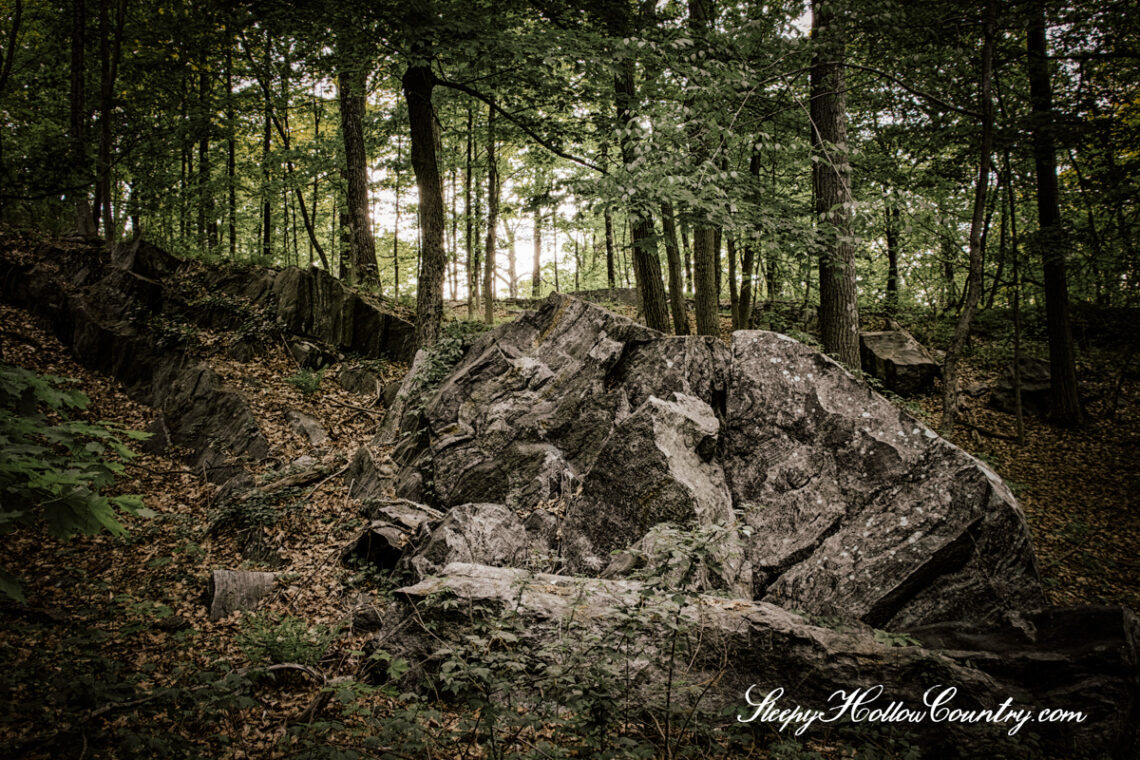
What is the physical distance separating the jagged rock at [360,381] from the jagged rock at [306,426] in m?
1.36

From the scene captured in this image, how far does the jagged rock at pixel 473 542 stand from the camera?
593 centimetres

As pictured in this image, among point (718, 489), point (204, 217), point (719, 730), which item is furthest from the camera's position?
point (204, 217)

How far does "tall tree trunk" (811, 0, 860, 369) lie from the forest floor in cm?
384

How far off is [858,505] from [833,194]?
18.5 ft

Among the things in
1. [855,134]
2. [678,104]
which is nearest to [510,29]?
[678,104]

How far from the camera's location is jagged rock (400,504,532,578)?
593cm

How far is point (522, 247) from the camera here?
31750 millimetres

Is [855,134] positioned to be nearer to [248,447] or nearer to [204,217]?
[248,447]

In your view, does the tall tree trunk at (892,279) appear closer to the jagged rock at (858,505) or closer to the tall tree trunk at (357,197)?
the jagged rock at (858,505)

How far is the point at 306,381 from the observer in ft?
35.5

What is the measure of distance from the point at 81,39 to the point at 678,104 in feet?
50.7

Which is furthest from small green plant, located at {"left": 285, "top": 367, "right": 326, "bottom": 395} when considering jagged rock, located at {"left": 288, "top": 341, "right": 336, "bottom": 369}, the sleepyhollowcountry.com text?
the sleepyhollowcountry.com text

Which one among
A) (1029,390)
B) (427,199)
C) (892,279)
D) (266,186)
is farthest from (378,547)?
(892,279)

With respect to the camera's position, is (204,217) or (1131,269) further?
(204,217)
